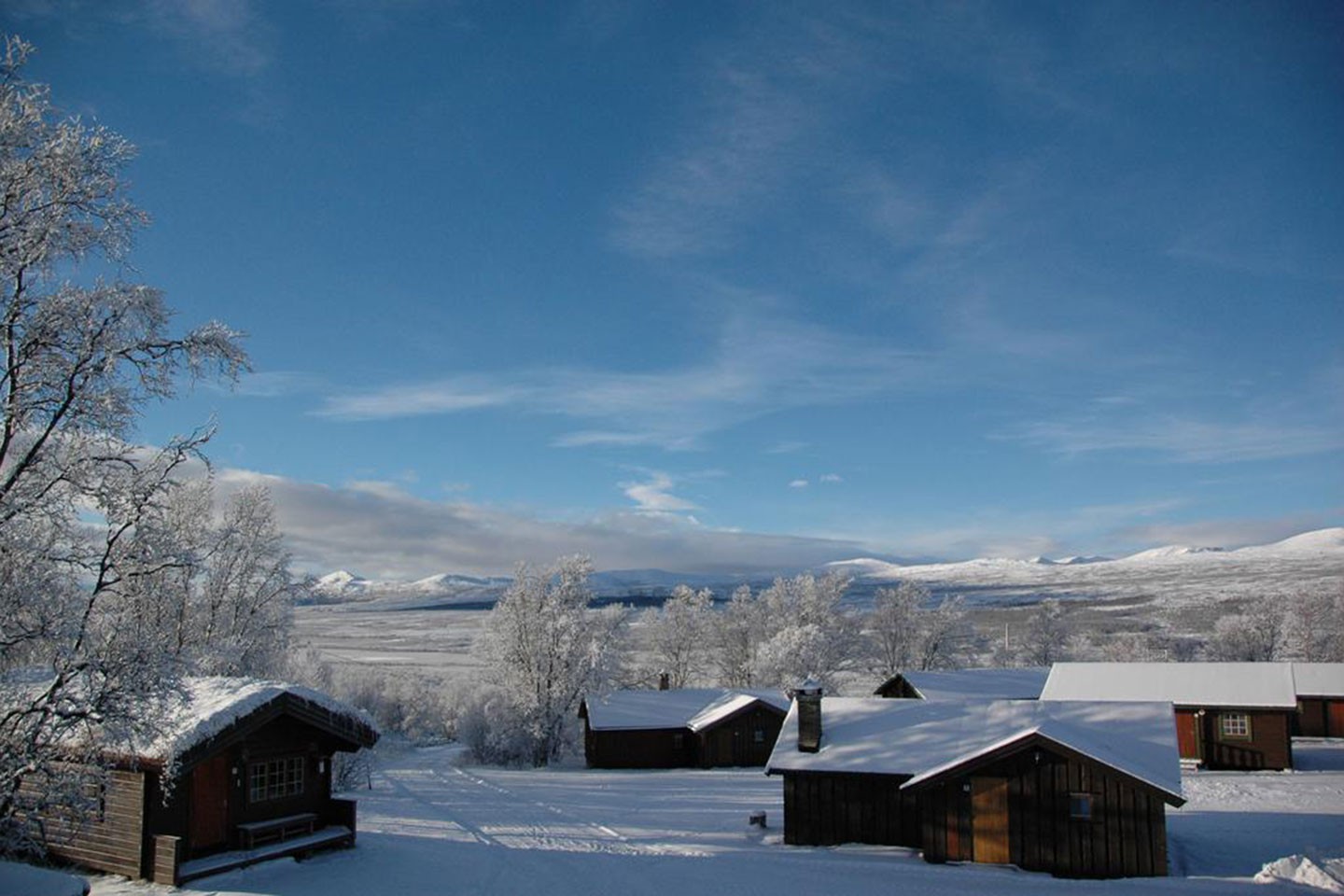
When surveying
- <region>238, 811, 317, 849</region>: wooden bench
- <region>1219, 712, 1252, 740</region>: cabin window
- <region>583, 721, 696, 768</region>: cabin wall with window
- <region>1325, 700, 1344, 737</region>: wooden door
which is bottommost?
<region>583, 721, 696, 768</region>: cabin wall with window

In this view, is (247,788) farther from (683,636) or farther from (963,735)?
(683,636)

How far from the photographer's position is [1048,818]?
21.5m

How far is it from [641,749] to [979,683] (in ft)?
64.4

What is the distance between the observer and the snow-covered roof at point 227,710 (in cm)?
1720

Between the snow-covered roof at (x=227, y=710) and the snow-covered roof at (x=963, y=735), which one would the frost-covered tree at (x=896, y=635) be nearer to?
the snow-covered roof at (x=963, y=735)

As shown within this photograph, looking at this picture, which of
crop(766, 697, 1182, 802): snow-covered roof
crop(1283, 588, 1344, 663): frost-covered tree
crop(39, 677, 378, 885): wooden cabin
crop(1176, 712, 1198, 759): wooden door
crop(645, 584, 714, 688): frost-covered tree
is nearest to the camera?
crop(39, 677, 378, 885): wooden cabin

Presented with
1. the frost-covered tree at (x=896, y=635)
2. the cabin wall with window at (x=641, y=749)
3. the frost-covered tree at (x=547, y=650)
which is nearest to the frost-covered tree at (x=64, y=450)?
the cabin wall with window at (x=641, y=749)

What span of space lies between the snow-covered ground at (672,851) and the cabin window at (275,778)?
5.44ft

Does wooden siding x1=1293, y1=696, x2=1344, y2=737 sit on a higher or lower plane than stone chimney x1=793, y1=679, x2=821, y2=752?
lower

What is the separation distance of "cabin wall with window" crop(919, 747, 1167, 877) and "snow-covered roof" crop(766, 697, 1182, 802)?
1.83 feet

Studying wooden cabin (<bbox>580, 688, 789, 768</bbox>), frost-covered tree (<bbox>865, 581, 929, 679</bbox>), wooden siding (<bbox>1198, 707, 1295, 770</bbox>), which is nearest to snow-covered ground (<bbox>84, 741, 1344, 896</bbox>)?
wooden siding (<bbox>1198, 707, 1295, 770</bbox>)

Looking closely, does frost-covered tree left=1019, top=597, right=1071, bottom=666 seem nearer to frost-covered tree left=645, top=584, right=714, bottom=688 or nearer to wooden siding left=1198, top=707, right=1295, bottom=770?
frost-covered tree left=645, top=584, right=714, bottom=688

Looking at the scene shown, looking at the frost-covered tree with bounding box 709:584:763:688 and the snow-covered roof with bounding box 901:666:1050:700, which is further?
the frost-covered tree with bounding box 709:584:763:688

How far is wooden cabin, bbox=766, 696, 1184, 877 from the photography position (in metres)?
21.0
